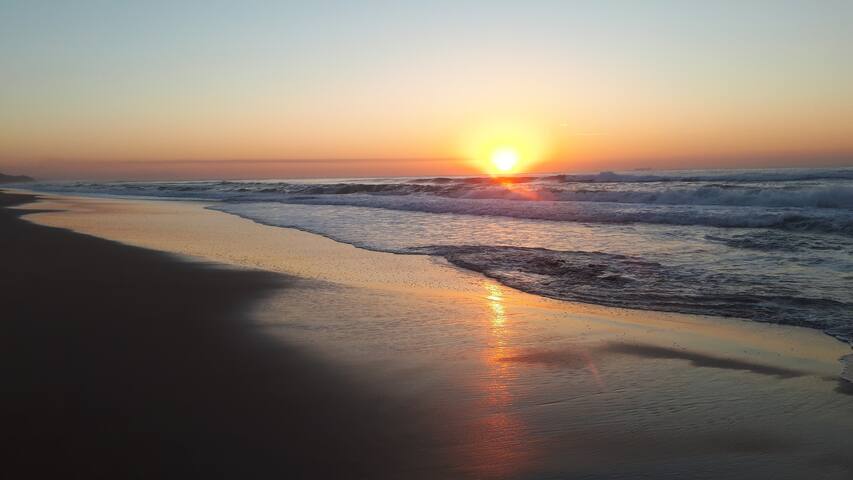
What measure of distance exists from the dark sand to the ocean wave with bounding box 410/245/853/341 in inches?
158

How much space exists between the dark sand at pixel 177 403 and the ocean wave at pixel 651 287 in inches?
158

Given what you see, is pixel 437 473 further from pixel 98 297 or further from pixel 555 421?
pixel 98 297

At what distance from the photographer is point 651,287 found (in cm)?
792

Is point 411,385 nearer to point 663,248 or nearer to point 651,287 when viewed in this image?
point 651,287

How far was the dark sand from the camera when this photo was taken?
10.4ft

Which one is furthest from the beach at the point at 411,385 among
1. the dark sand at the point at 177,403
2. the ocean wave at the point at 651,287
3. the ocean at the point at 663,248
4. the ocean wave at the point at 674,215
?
the ocean wave at the point at 674,215

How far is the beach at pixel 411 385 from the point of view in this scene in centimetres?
325

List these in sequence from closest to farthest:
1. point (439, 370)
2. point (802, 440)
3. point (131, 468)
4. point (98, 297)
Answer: point (131, 468) < point (802, 440) < point (439, 370) < point (98, 297)

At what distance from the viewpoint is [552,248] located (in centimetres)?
1209

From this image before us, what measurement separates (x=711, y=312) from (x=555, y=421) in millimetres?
3685

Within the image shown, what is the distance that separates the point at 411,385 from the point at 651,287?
15.3ft

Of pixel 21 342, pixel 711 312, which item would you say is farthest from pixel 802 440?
pixel 21 342

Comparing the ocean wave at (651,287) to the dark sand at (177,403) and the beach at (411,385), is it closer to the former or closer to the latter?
the beach at (411,385)

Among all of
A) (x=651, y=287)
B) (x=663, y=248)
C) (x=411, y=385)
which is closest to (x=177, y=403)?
(x=411, y=385)
